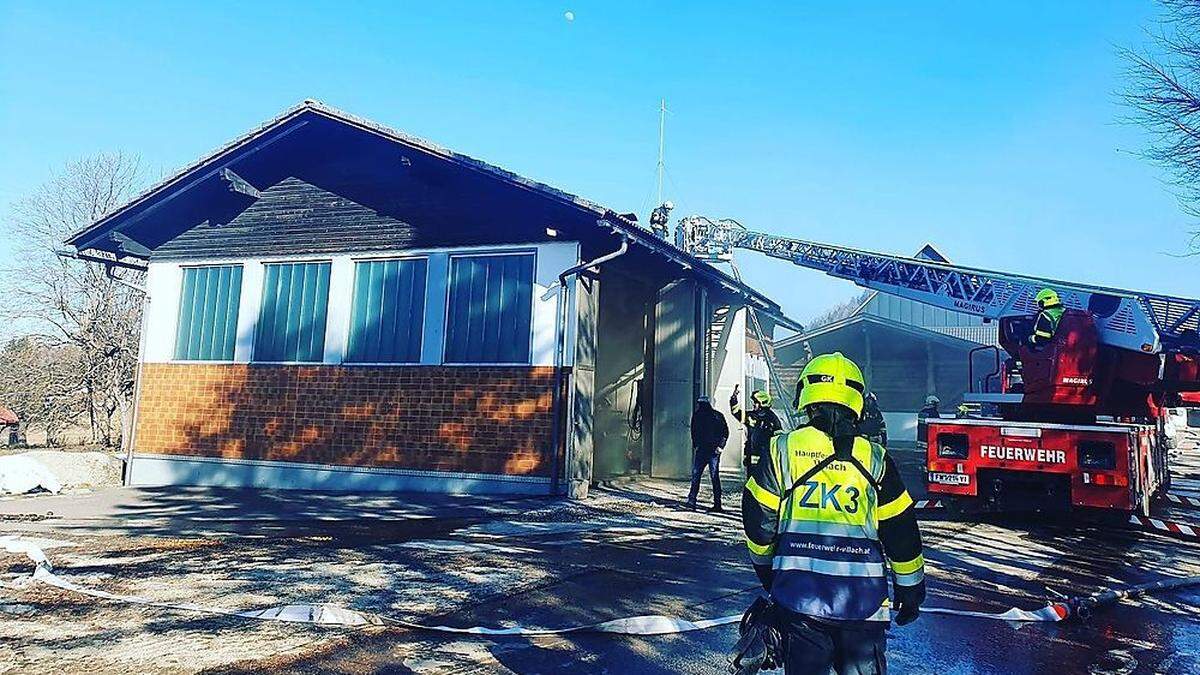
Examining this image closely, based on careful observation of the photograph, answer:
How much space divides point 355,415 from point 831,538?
1238 centimetres

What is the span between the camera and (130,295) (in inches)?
1078

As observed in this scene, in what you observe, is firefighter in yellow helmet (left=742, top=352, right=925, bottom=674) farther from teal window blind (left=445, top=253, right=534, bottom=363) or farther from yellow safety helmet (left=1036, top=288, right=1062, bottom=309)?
teal window blind (left=445, top=253, right=534, bottom=363)

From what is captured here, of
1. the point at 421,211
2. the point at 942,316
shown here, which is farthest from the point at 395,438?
the point at 942,316

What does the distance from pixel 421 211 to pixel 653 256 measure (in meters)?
4.40

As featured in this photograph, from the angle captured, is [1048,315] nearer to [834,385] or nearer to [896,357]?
[834,385]

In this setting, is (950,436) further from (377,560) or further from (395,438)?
(395,438)

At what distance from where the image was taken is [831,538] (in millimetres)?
2869

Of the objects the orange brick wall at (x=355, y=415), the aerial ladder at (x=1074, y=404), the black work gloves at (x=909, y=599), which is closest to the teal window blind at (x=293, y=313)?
the orange brick wall at (x=355, y=415)

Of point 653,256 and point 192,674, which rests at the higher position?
point 653,256

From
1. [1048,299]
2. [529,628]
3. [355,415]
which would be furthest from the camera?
[355,415]

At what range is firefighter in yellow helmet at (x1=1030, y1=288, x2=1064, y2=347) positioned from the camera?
10.2m

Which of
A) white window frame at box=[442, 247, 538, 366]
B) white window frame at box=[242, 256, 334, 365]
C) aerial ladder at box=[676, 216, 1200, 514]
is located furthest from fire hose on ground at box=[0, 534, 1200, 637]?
white window frame at box=[242, 256, 334, 365]

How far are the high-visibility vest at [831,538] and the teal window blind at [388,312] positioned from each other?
37.8ft

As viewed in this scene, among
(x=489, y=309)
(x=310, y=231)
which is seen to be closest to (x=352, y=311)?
(x=310, y=231)
